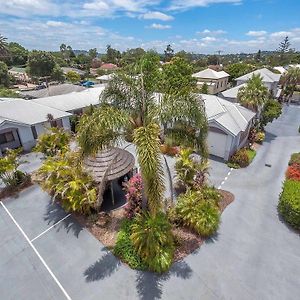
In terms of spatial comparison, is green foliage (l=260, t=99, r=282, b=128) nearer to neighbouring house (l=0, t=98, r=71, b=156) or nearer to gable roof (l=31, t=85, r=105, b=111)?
gable roof (l=31, t=85, r=105, b=111)

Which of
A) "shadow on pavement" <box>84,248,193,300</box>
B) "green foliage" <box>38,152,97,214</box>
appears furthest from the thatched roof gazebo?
"shadow on pavement" <box>84,248,193,300</box>

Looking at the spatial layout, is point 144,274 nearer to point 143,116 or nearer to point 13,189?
point 143,116

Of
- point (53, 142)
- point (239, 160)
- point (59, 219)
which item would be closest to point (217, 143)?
point (239, 160)

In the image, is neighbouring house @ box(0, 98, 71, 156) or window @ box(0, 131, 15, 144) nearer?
neighbouring house @ box(0, 98, 71, 156)

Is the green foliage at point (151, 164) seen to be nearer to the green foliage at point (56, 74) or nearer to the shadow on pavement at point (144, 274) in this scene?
the shadow on pavement at point (144, 274)

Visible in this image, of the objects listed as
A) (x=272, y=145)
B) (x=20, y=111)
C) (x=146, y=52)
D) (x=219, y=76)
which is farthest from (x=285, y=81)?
(x=20, y=111)

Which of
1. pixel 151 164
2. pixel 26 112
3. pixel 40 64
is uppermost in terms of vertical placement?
pixel 40 64
